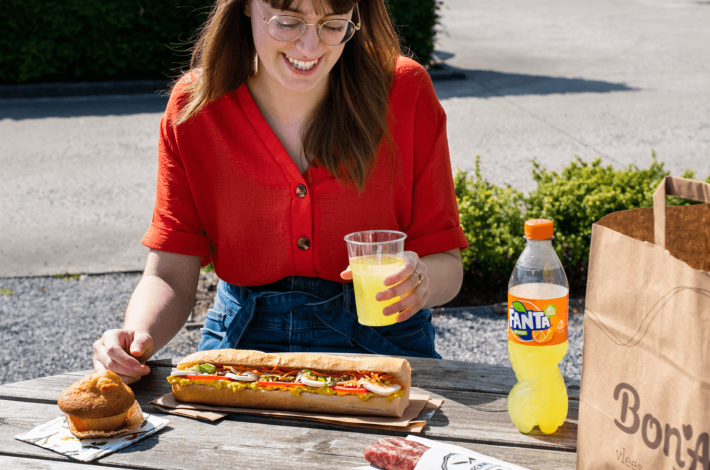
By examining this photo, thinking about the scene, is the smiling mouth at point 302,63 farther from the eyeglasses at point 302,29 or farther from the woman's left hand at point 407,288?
the woman's left hand at point 407,288

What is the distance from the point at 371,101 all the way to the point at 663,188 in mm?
1185

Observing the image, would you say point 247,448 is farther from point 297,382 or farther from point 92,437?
point 92,437

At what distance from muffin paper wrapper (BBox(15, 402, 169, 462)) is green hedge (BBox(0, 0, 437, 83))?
1006cm

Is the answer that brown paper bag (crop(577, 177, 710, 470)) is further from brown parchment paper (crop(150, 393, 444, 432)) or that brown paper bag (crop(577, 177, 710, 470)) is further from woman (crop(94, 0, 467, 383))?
woman (crop(94, 0, 467, 383))

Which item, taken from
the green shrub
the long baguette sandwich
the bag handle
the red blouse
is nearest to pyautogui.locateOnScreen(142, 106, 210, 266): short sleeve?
the red blouse

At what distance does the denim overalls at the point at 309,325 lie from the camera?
214cm

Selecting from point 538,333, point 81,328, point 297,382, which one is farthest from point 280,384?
point 81,328

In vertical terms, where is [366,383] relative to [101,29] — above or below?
below

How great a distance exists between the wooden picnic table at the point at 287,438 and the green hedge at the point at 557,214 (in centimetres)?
270

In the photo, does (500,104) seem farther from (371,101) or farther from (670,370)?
(670,370)

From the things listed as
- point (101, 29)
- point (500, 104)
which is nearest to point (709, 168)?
point (500, 104)

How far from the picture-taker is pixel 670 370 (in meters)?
1.16

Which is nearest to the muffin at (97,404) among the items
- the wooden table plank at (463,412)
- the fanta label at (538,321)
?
the wooden table plank at (463,412)

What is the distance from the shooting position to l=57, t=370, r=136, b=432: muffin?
161cm
